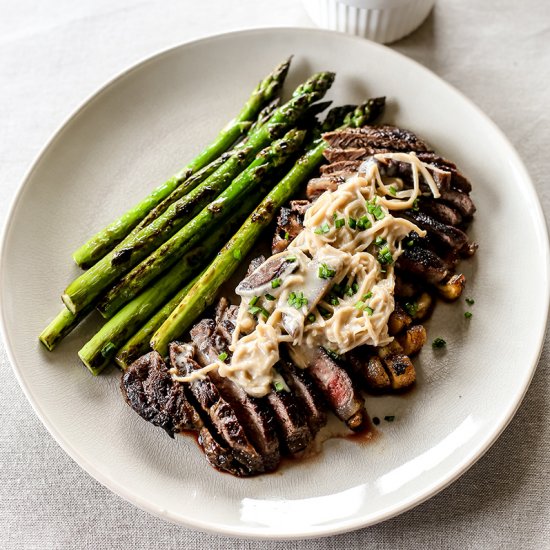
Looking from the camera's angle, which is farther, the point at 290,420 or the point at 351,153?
the point at 351,153

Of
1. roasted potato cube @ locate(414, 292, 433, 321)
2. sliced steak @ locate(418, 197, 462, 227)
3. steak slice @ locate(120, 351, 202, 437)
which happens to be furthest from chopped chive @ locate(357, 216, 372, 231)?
steak slice @ locate(120, 351, 202, 437)

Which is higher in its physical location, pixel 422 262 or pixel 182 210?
pixel 182 210

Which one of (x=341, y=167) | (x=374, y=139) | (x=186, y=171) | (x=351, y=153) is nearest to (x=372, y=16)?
(x=374, y=139)

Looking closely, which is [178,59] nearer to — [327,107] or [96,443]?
[327,107]

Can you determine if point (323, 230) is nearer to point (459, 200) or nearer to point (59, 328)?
point (459, 200)

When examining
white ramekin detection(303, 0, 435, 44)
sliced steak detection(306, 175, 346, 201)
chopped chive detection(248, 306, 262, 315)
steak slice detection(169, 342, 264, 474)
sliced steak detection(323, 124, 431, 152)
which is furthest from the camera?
white ramekin detection(303, 0, 435, 44)

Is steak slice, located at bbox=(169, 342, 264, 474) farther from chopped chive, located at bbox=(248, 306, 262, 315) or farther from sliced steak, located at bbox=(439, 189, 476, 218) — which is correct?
sliced steak, located at bbox=(439, 189, 476, 218)
